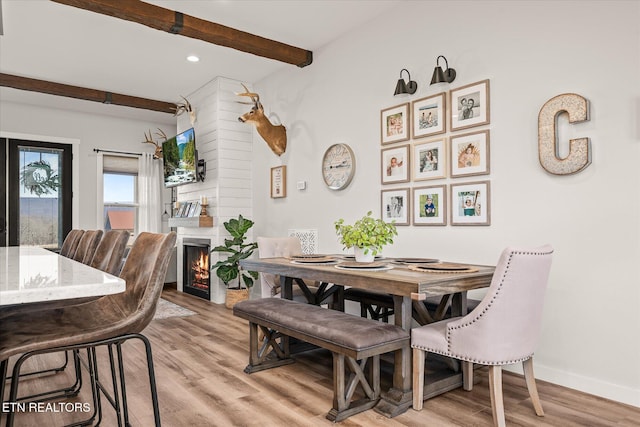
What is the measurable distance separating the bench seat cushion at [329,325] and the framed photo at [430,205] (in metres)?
1.28

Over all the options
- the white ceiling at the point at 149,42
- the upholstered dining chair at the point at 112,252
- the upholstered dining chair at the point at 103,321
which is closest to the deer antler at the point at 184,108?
the white ceiling at the point at 149,42

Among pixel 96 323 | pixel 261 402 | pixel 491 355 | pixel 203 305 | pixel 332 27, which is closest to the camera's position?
pixel 96 323

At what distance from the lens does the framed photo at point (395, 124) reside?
3699mm

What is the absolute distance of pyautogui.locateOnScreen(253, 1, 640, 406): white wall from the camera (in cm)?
248

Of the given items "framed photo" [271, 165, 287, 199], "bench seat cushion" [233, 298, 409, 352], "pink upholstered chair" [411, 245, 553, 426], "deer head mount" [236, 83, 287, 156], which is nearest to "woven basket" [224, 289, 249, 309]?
"framed photo" [271, 165, 287, 199]

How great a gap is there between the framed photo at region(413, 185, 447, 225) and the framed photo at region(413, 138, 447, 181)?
101 mm

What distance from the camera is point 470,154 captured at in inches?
127

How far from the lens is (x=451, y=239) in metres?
3.36

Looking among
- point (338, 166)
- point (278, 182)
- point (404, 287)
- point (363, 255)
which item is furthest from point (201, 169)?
point (404, 287)

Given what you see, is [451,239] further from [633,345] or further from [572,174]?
[633,345]

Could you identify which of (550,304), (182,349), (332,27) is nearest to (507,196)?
(550,304)

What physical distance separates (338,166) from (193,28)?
184 cm

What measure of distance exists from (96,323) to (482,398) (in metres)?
2.06

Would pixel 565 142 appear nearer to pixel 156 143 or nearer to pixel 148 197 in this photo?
pixel 148 197
